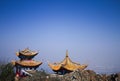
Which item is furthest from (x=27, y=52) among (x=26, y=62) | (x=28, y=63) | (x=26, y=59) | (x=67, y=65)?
(x=67, y=65)

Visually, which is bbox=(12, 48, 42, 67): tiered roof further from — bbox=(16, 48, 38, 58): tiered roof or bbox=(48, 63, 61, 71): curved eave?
bbox=(48, 63, 61, 71): curved eave

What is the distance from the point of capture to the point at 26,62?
111 feet

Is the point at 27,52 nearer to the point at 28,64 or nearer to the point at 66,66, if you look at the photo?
the point at 28,64

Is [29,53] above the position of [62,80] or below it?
above

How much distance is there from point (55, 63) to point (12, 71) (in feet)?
46.1

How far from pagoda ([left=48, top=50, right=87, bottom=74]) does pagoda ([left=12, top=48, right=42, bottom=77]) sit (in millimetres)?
3290

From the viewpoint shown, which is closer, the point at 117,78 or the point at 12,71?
the point at 12,71

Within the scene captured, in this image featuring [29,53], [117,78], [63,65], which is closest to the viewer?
[117,78]

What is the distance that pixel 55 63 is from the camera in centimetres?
3244

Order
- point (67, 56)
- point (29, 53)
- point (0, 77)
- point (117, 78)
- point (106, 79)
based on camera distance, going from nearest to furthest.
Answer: point (0, 77), point (117, 78), point (106, 79), point (67, 56), point (29, 53)

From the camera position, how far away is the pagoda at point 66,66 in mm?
29812

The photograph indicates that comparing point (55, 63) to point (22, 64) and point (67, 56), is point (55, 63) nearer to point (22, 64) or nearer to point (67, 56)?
point (67, 56)

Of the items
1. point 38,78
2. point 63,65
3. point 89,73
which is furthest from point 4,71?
point 63,65

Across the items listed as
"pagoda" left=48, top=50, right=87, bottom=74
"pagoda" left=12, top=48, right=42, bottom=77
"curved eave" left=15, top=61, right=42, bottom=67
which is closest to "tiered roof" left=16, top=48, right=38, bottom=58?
"pagoda" left=12, top=48, right=42, bottom=77
